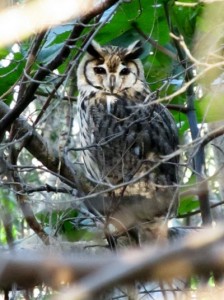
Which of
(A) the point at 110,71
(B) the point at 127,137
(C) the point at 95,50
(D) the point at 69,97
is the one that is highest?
(C) the point at 95,50

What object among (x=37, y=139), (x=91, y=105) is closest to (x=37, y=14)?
(x=37, y=139)

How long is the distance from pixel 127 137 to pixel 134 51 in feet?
1.64

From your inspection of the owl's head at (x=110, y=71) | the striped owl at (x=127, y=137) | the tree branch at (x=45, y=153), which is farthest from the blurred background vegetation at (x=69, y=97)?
the owl's head at (x=110, y=71)

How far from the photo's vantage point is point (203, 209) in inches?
66.7

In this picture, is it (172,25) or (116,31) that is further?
(116,31)

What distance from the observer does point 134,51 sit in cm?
283

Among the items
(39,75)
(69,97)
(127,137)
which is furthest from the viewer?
(127,137)

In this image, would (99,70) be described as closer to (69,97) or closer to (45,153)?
(69,97)

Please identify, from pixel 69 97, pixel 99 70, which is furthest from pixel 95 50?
pixel 69 97

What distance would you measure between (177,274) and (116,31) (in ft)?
6.81

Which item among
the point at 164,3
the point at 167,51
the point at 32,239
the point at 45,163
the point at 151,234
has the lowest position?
the point at 151,234

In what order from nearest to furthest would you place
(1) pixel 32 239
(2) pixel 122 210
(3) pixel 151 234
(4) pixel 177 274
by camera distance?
(4) pixel 177 274
(1) pixel 32 239
(2) pixel 122 210
(3) pixel 151 234

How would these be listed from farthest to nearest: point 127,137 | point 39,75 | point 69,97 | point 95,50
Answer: point 95,50
point 127,137
point 69,97
point 39,75

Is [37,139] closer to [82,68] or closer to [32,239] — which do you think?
[32,239]
